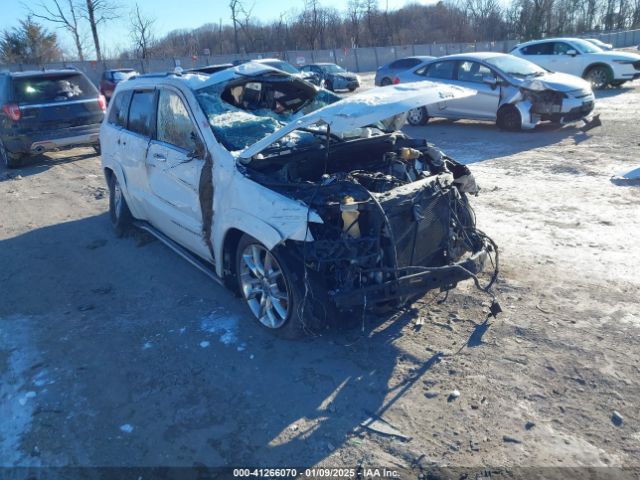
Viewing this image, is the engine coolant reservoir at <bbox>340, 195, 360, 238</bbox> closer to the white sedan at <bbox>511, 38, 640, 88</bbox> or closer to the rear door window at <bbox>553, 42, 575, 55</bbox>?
the white sedan at <bbox>511, 38, 640, 88</bbox>

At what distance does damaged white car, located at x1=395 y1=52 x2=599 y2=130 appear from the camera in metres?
10.5

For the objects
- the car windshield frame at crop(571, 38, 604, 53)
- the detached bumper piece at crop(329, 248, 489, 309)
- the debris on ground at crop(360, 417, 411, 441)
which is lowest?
the debris on ground at crop(360, 417, 411, 441)

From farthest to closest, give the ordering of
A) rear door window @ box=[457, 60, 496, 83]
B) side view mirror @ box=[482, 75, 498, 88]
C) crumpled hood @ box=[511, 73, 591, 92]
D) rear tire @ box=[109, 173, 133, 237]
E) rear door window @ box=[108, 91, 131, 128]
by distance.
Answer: rear door window @ box=[457, 60, 496, 83] < side view mirror @ box=[482, 75, 498, 88] < crumpled hood @ box=[511, 73, 591, 92] < rear tire @ box=[109, 173, 133, 237] < rear door window @ box=[108, 91, 131, 128]

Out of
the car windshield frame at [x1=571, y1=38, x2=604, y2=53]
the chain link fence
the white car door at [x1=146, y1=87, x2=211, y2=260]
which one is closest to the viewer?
the white car door at [x1=146, y1=87, x2=211, y2=260]

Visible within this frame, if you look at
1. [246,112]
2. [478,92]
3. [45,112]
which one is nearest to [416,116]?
[478,92]

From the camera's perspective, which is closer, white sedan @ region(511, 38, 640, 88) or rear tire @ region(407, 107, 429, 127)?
rear tire @ region(407, 107, 429, 127)

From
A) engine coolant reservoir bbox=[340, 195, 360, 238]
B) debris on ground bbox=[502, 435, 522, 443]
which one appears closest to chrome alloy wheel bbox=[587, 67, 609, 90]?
engine coolant reservoir bbox=[340, 195, 360, 238]

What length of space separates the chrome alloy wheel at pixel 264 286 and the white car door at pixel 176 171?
57 centimetres

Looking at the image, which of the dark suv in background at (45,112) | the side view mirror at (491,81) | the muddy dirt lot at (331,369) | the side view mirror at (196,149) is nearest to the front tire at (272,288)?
the muddy dirt lot at (331,369)

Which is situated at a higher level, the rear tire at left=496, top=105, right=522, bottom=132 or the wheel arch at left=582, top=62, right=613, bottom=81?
the wheel arch at left=582, top=62, right=613, bottom=81

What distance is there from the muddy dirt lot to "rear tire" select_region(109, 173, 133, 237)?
601mm

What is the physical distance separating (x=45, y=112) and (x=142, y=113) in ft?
19.9

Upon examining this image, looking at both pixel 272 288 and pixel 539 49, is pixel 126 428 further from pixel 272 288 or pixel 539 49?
pixel 539 49

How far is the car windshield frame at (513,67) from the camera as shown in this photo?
36.6 feet
